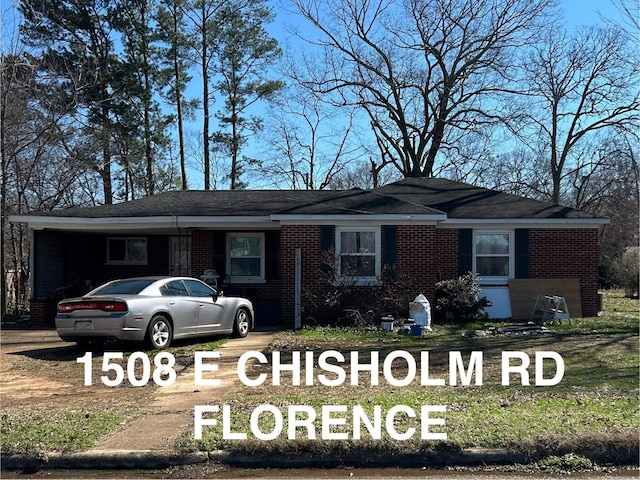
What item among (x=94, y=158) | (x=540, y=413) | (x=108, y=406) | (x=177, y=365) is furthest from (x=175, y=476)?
(x=94, y=158)

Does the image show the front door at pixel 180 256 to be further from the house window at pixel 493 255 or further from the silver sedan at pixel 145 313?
the house window at pixel 493 255

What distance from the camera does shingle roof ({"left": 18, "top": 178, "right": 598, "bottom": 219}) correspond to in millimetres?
16609

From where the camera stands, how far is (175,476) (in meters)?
5.55

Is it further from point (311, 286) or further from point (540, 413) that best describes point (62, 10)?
point (540, 413)

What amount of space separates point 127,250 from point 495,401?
15203 millimetres

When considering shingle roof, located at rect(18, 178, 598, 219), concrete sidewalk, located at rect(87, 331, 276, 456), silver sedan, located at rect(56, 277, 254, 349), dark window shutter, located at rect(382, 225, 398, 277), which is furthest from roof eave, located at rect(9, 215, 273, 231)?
concrete sidewalk, located at rect(87, 331, 276, 456)

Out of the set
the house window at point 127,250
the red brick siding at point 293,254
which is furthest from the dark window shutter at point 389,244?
the house window at point 127,250

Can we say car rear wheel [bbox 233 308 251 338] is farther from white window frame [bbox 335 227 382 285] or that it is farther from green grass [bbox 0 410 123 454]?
green grass [bbox 0 410 123 454]

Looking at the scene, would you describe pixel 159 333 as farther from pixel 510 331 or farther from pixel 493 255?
pixel 493 255

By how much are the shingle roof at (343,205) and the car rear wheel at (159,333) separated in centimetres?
505

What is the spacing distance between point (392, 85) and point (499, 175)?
1262cm

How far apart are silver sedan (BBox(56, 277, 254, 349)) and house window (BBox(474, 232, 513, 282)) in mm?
8032

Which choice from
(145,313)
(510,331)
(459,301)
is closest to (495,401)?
(145,313)

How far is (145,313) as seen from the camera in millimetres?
11242
